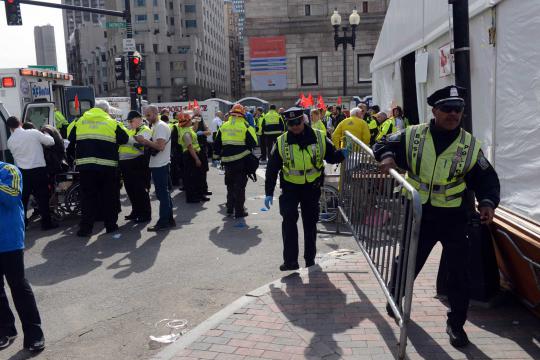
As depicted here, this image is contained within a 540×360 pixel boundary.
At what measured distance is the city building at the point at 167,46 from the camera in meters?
101

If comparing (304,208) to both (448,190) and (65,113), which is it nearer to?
(448,190)

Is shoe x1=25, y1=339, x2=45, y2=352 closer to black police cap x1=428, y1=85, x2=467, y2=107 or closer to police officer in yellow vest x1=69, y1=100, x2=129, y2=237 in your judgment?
black police cap x1=428, y1=85, x2=467, y2=107

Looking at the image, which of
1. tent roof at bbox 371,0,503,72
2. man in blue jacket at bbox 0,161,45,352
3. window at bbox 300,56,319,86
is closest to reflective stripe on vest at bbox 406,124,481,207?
tent roof at bbox 371,0,503,72

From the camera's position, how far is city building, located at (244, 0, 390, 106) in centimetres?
4512

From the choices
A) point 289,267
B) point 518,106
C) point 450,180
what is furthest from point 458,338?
point 289,267

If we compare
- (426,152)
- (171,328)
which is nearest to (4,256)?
(171,328)

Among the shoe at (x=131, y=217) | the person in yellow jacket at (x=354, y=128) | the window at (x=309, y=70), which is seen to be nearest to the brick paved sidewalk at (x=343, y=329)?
the shoe at (x=131, y=217)

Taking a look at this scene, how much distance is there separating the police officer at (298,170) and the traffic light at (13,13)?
1359cm

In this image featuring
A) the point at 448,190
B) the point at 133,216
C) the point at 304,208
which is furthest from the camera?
the point at 133,216

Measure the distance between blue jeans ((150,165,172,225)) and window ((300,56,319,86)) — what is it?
38.5 meters

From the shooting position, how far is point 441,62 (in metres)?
7.28

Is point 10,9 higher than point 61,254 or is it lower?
higher

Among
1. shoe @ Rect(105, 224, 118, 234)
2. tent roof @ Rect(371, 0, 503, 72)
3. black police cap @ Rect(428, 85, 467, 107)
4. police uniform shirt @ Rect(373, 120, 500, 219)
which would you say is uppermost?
tent roof @ Rect(371, 0, 503, 72)

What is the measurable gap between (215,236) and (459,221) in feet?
16.1
